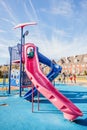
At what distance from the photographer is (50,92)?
392 inches

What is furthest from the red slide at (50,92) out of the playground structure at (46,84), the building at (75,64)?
the building at (75,64)

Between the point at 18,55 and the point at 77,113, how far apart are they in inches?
393

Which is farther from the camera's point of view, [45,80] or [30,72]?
[30,72]

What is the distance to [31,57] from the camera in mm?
13938

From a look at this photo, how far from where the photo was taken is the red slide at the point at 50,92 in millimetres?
9204

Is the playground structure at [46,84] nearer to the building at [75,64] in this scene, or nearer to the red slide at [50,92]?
the red slide at [50,92]

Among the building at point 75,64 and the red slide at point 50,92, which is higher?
the building at point 75,64

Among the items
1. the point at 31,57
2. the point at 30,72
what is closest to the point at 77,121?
the point at 30,72

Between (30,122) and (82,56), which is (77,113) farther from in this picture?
(82,56)

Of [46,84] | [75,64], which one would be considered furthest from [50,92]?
[75,64]

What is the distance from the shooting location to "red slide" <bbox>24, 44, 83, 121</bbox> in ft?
30.2

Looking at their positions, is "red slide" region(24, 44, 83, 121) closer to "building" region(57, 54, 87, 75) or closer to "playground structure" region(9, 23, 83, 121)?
"playground structure" region(9, 23, 83, 121)

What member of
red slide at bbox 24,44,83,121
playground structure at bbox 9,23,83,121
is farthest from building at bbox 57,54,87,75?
red slide at bbox 24,44,83,121

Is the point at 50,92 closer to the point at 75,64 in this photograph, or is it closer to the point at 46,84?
the point at 46,84
